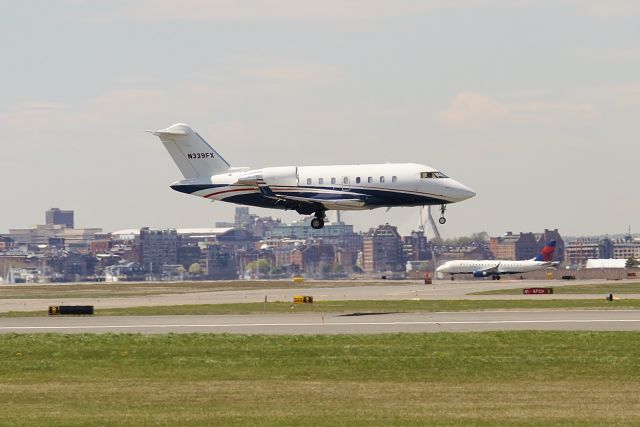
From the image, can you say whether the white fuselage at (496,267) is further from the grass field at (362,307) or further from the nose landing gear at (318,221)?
the grass field at (362,307)

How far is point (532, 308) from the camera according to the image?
57938 mm

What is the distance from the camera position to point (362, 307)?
62.9 meters

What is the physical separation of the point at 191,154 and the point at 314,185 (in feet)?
32.9

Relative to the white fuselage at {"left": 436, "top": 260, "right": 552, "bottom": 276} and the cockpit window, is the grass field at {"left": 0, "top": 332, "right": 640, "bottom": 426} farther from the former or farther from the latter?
the white fuselage at {"left": 436, "top": 260, "right": 552, "bottom": 276}

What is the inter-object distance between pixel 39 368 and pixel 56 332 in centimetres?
1388

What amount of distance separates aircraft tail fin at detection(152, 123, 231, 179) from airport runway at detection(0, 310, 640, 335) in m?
26.8

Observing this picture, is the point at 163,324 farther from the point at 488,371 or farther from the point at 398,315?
the point at 488,371

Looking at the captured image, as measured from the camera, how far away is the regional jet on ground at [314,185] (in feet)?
254

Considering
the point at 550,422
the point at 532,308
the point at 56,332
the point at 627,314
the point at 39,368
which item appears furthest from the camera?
the point at 532,308

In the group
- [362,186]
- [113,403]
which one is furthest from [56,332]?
[362,186]

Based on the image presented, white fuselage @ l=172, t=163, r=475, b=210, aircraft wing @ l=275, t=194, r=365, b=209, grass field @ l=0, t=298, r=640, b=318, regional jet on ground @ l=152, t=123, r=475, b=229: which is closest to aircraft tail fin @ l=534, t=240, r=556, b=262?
regional jet on ground @ l=152, t=123, r=475, b=229

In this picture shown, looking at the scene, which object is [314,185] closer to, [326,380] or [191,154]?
[191,154]

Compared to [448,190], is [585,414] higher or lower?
lower

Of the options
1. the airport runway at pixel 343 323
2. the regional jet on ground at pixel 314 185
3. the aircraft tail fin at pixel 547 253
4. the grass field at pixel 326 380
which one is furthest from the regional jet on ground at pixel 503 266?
the grass field at pixel 326 380
